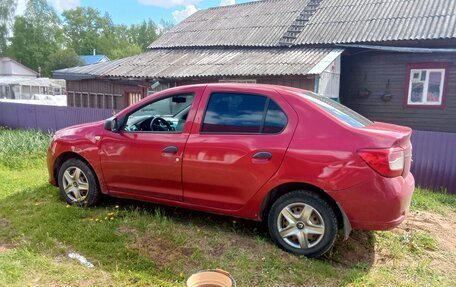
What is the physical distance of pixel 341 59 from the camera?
1193cm

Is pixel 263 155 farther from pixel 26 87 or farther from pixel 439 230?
pixel 26 87

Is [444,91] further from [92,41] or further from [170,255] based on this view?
[92,41]

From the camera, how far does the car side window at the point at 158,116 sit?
12.8ft

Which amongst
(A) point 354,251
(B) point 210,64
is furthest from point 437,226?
(B) point 210,64

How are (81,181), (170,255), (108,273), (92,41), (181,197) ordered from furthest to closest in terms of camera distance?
1. (92,41)
2. (81,181)
3. (181,197)
4. (170,255)
5. (108,273)

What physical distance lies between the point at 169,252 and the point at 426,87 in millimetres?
10368

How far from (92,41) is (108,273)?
7192 cm

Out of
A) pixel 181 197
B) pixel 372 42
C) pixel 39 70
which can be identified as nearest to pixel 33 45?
pixel 39 70

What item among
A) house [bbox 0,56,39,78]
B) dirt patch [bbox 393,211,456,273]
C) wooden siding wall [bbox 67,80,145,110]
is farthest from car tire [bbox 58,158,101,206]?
house [bbox 0,56,39,78]

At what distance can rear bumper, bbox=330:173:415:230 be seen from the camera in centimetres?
287

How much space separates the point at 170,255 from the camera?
10.7ft

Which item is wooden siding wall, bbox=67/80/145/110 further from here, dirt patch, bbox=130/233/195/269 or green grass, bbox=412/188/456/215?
dirt patch, bbox=130/233/195/269

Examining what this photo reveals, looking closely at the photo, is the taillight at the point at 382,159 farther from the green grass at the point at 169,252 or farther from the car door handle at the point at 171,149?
the car door handle at the point at 171,149

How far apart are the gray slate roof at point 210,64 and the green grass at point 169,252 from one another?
663 centimetres
